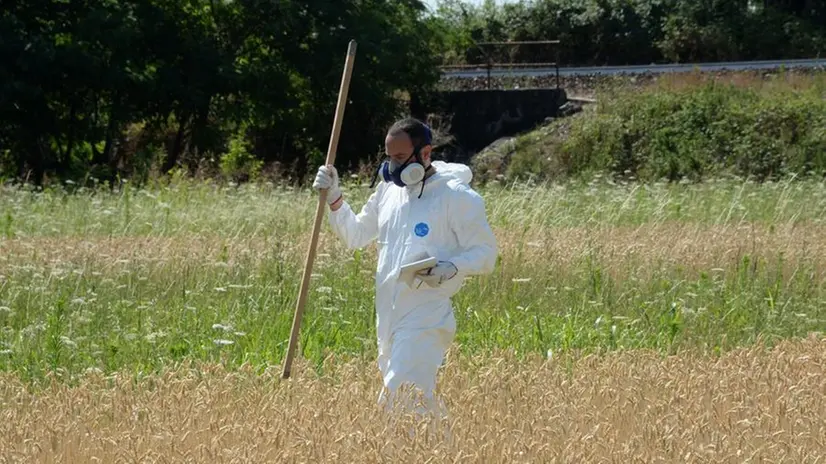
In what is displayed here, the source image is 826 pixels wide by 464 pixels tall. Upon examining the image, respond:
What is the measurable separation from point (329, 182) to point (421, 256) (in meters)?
0.65

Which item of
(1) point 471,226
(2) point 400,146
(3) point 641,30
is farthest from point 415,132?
(3) point 641,30

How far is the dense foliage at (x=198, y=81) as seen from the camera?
3031 centimetres

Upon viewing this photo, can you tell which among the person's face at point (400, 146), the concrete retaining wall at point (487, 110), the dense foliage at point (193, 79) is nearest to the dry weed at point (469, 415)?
the person's face at point (400, 146)

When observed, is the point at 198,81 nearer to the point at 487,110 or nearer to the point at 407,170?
Answer: the point at 487,110

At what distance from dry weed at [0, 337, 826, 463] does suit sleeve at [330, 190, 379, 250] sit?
730 millimetres

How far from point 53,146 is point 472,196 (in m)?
27.9

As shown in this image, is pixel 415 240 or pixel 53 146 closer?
pixel 415 240

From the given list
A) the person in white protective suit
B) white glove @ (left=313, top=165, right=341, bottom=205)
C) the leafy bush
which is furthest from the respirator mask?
the leafy bush

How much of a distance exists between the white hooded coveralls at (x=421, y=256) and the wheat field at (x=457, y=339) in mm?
269

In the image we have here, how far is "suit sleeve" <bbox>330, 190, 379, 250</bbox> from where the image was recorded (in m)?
7.46

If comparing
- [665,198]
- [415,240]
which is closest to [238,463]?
[415,240]

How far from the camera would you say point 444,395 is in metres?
7.35

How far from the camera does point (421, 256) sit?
6.94m

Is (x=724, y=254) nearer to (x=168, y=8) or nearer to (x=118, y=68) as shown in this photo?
(x=118, y=68)
